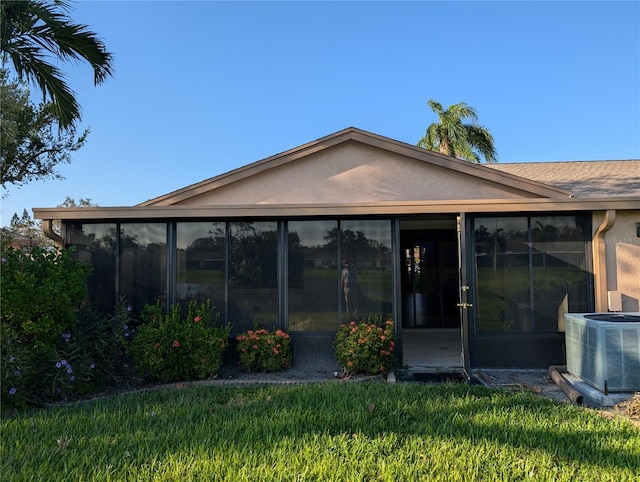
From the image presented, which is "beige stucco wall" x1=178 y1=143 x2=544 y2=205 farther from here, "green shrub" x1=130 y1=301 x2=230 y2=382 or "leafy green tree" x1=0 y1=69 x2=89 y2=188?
"leafy green tree" x1=0 y1=69 x2=89 y2=188

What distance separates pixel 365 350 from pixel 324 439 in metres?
2.85

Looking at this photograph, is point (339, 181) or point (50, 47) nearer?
point (50, 47)

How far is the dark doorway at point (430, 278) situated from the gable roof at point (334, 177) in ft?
10.1

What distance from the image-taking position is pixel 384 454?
3523 mm

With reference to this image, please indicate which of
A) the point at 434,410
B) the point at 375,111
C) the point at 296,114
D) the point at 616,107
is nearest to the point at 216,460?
the point at 434,410

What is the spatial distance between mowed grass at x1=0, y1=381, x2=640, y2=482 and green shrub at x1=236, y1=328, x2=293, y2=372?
1.57 m

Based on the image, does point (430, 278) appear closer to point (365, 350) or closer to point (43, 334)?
point (365, 350)

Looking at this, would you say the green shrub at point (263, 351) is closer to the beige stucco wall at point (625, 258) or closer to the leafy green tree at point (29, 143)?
the beige stucco wall at point (625, 258)

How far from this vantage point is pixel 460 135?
19.4 m

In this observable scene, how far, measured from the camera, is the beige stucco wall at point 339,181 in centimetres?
904

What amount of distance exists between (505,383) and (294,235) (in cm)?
421

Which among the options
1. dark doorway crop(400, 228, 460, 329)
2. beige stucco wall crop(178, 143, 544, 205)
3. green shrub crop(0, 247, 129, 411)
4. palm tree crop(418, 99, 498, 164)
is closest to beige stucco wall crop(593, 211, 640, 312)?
beige stucco wall crop(178, 143, 544, 205)

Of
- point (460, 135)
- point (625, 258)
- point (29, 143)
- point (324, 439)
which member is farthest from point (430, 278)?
point (29, 143)

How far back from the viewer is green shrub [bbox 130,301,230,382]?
642cm
